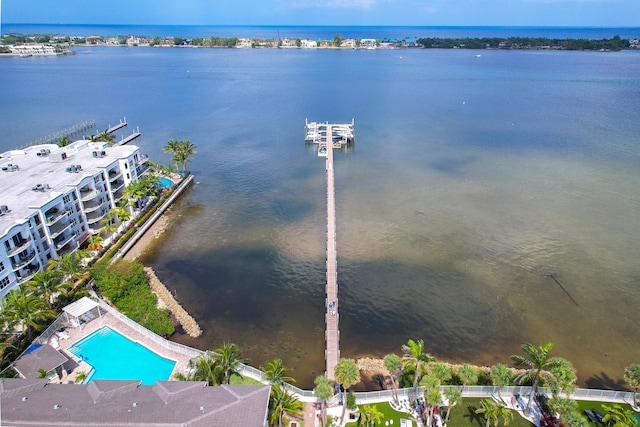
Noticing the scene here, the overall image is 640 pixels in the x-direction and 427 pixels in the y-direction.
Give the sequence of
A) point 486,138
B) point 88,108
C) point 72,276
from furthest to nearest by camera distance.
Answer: point 88,108, point 486,138, point 72,276

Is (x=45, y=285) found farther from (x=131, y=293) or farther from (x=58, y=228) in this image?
(x=58, y=228)

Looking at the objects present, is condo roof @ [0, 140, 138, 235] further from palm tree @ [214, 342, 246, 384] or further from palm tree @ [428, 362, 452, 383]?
palm tree @ [428, 362, 452, 383]

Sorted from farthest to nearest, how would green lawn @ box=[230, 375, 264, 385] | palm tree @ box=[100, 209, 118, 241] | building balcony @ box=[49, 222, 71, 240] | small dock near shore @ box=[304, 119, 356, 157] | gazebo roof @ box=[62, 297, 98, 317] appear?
small dock near shore @ box=[304, 119, 356, 157] → palm tree @ box=[100, 209, 118, 241] → building balcony @ box=[49, 222, 71, 240] → gazebo roof @ box=[62, 297, 98, 317] → green lawn @ box=[230, 375, 264, 385]

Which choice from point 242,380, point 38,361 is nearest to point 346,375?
point 242,380

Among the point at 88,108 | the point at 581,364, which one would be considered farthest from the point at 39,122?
the point at 581,364

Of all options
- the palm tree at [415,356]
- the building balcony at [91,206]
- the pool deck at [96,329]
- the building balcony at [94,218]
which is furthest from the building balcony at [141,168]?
the palm tree at [415,356]

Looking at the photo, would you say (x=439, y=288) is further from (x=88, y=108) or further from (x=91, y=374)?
(x=88, y=108)

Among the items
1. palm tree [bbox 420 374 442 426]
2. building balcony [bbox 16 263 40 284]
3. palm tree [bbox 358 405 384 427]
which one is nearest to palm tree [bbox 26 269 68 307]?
building balcony [bbox 16 263 40 284]
